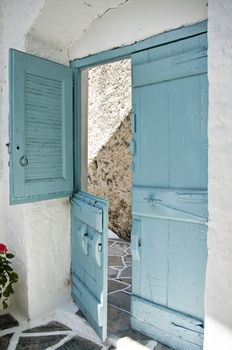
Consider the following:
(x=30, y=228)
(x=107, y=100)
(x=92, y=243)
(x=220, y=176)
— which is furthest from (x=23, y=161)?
(x=107, y=100)

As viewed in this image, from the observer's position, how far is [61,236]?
305 centimetres

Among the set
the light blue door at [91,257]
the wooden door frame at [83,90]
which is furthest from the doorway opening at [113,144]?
the wooden door frame at [83,90]

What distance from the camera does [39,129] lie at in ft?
8.75

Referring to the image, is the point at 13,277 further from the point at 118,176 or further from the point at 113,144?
the point at 113,144

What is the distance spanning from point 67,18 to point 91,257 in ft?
6.62

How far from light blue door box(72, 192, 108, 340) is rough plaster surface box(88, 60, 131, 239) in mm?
2602

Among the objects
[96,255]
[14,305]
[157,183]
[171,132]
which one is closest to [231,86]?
[171,132]

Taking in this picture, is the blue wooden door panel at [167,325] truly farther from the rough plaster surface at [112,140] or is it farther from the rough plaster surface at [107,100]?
the rough plaster surface at [107,100]

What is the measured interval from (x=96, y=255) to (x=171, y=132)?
3.72 ft

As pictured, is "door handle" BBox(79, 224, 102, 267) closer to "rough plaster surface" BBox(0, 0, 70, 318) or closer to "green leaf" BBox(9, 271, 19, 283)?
"rough plaster surface" BBox(0, 0, 70, 318)

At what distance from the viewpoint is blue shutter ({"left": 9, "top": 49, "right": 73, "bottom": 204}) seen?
2.45m

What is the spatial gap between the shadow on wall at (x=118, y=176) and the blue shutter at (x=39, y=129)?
268cm

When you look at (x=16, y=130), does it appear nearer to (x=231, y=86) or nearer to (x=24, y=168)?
(x=24, y=168)

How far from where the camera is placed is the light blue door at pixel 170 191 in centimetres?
222
